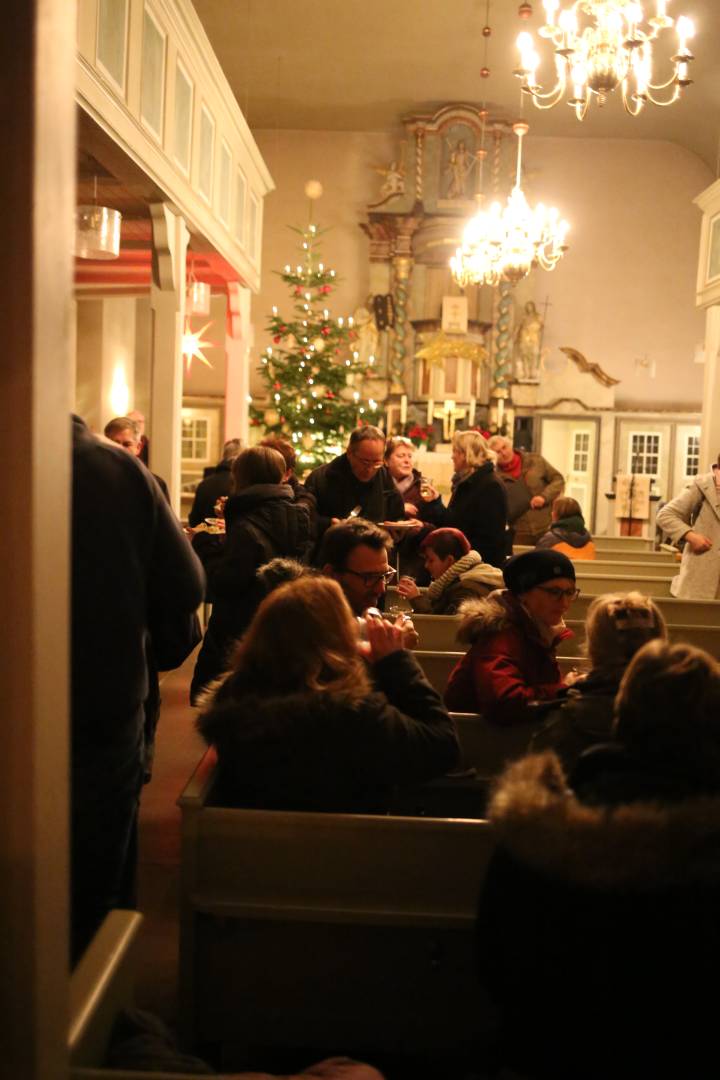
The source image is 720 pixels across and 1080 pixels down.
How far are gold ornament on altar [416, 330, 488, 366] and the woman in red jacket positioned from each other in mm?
14034

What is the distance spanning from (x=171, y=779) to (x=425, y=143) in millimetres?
14466

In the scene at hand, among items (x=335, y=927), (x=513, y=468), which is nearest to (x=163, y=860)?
(x=335, y=927)

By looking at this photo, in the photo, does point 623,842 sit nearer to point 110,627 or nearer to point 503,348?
point 110,627

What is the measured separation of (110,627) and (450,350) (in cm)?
1514

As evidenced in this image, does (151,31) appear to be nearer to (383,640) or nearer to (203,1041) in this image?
(383,640)

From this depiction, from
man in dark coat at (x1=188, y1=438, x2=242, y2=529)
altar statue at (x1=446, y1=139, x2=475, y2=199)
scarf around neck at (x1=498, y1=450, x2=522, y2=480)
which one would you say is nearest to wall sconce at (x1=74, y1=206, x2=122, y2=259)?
man in dark coat at (x1=188, y1=438, x2=242, y2=529)

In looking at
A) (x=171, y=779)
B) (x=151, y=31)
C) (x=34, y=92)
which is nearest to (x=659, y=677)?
(x=34, y=92)

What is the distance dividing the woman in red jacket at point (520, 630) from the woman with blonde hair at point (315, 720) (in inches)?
26.7

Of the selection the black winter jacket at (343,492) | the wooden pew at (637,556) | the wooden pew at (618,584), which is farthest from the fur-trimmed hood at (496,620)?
the wooden pew at (637,556)

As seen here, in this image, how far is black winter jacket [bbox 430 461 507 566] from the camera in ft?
17.4

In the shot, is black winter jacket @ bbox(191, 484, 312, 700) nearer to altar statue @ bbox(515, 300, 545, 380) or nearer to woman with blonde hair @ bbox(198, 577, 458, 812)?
woman with blonde hair @ bbox(198, 577, 458, 812)

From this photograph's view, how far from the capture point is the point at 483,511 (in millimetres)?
5312

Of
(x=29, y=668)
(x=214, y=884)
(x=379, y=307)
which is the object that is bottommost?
(x=214, y=884)

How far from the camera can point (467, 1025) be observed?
2131 millimetres
